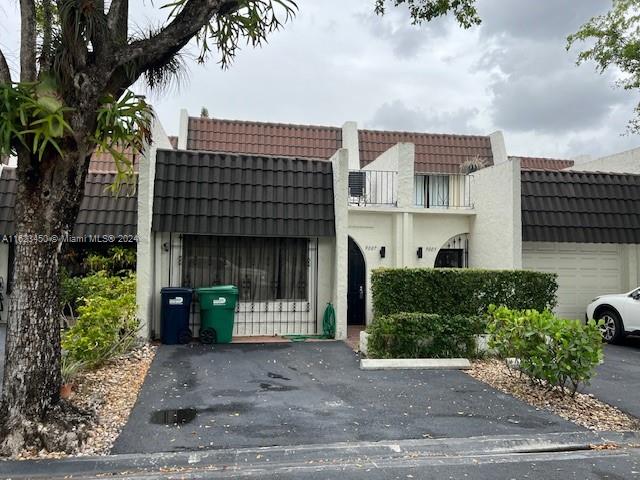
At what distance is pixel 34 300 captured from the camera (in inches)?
203

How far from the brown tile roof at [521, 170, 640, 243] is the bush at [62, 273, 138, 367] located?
9.30 m

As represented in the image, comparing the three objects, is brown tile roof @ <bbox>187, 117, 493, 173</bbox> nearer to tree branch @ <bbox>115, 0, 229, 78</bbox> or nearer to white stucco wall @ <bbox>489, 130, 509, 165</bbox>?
white stucco wall @ <bbox>489, 130, 509, 165</bbox>

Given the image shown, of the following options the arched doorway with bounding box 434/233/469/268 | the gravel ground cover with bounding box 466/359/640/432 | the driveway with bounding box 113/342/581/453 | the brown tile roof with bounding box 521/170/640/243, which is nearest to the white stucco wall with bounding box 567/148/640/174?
the brown tile roof with bounding box 521/170/640/243

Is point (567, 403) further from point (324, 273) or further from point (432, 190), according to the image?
point (432, 190)

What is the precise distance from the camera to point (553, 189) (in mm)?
13250

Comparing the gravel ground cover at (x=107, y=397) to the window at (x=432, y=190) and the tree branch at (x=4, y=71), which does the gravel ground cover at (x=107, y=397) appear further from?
the window at (x=432, y=190)

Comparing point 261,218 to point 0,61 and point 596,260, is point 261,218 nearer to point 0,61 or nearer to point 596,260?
point 0,61

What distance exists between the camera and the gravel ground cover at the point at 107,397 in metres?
5.07

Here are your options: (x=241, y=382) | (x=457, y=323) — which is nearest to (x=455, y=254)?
(x=457, y=323)

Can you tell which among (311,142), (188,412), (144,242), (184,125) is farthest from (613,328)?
(184,125)

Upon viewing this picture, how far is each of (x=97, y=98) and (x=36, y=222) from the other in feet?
4.77

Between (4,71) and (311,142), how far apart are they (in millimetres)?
15386

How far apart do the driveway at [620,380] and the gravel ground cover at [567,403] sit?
0.86 feet

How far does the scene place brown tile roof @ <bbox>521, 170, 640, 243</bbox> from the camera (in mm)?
12805
